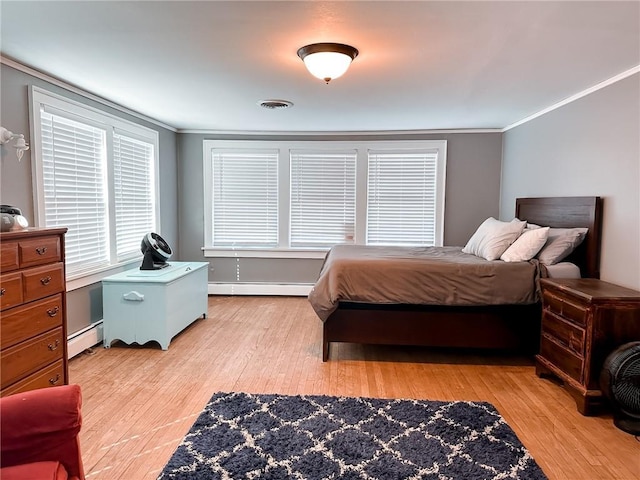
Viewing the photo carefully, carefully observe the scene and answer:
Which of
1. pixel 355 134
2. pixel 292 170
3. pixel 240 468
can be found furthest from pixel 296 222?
pixel 240 468

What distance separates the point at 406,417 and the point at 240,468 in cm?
108

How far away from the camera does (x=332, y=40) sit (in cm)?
241

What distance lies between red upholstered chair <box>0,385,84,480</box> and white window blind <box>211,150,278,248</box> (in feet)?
14.7

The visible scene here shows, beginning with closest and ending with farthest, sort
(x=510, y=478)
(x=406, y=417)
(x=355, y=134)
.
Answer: (x=510, y=478) → (x=406, y=417) → (x=355, y=134)

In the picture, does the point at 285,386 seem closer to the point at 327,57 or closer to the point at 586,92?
the point at 327,57

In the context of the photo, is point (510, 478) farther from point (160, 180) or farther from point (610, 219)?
point (160, 180)

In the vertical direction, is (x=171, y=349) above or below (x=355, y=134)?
below

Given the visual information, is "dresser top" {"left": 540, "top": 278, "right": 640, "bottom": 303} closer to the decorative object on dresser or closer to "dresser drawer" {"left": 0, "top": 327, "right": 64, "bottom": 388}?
the decorative object on dresser

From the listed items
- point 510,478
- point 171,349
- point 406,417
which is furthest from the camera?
point 171,349

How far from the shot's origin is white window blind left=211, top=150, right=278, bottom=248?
5.77 metres

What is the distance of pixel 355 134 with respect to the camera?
18.4 ft

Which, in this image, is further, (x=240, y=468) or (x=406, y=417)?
(x=406, y=417)

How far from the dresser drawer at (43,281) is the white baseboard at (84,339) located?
1051 millimetres

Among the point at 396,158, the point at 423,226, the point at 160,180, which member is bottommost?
the point at 423,226
